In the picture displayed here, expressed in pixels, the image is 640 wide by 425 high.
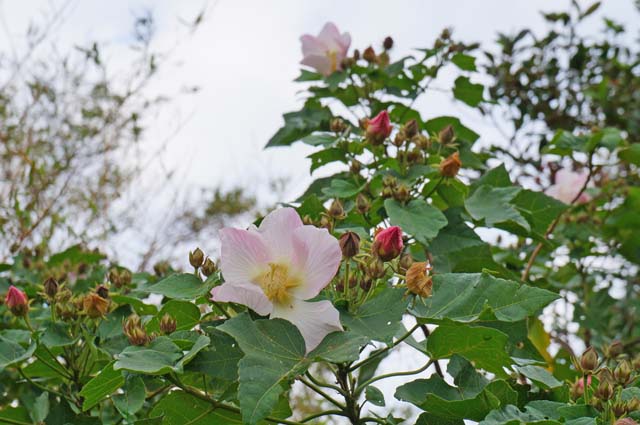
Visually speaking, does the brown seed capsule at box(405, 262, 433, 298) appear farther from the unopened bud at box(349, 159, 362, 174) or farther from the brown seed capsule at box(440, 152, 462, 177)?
the unopened bud at box(349, 159, 362, 174)

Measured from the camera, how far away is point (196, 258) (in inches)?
38.2

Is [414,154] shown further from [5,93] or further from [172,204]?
[5,93]

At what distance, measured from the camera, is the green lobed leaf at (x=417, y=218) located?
3.79 ft

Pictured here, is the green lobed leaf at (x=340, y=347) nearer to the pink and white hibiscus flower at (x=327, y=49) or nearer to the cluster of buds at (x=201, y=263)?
the cluster of buds at (x=201, y=263)

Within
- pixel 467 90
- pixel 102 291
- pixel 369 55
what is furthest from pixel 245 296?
pixel 467 90

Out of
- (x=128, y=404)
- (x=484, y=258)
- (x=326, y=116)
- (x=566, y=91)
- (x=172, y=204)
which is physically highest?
(x=566, y=91)

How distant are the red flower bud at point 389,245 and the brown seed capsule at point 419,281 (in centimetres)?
4

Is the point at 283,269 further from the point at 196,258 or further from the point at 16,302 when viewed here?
the point at 16,302

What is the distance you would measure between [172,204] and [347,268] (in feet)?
8.03

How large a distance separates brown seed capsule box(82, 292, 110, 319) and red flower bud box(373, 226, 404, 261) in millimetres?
426

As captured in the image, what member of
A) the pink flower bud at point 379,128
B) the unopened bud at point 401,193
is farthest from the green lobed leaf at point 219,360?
the pink flower bud at point 379,128

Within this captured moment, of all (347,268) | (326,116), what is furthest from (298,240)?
(326,116)

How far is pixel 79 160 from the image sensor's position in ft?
10.3

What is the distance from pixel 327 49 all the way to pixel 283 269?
90cm
